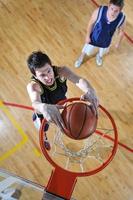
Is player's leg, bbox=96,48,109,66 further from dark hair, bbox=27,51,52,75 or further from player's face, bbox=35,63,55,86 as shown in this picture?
dark hair, bbox=27,51,52,75

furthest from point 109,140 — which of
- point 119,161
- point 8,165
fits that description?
point 8,165

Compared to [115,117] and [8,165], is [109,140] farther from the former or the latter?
[8,165]

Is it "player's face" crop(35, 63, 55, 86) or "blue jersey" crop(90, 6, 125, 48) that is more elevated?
"player's face" crop(35, 63, 55, 86)

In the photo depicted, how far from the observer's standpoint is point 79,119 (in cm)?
361

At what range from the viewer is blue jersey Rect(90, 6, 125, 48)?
4.94m

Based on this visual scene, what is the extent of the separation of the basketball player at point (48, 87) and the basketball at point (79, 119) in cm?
7

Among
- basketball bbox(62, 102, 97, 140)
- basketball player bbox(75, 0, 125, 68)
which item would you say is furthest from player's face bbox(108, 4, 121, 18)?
basketball bbox(62, 102, 97, 140)

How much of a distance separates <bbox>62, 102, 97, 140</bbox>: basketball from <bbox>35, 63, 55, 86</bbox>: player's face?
35cm

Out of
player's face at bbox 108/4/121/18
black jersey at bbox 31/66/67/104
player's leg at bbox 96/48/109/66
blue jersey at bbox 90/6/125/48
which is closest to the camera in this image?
black jersey at bbox 31/66/67/104

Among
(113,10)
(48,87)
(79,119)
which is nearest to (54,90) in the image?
(48,87)

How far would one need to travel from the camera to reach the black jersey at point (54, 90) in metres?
4.04

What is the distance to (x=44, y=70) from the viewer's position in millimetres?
3730

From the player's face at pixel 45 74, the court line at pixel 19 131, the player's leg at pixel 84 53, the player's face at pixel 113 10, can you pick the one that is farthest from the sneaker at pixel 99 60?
the player's face at pixel 45 74

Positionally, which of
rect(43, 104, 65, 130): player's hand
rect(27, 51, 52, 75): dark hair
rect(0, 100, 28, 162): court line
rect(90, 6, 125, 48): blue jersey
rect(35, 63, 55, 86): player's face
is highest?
rect(27, 51, 52, 75): dark hair
